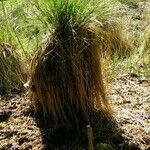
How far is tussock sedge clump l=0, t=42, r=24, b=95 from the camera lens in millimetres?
4066

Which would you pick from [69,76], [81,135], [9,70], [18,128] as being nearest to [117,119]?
[81,135]

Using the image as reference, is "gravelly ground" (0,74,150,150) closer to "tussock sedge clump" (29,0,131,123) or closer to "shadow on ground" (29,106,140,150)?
"shadow on ground" (29,106,140,150)

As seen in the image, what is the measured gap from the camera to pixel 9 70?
4.21 m

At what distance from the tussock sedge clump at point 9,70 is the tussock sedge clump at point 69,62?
0.94 meters

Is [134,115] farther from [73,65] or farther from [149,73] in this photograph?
[149,73]

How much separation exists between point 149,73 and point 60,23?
159cm

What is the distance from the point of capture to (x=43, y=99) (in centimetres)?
312

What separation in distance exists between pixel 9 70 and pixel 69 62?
134 cm

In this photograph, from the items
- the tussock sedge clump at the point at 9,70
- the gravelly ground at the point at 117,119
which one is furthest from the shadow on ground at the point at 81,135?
the tussock sedge clump at the point at 9,70

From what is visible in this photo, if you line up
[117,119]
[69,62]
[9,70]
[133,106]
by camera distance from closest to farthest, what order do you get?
[69,62]
[117,119]
[133,106]
[9,70]

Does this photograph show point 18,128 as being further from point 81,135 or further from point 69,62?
point 69,62

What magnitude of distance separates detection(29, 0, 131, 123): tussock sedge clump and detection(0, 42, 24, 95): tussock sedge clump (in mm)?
936

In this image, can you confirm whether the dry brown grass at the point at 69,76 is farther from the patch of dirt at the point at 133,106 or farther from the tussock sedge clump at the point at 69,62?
the patch of dirt at the point at 133,106

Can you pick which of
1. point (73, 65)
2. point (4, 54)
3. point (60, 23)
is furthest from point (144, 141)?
point (4, 54)
